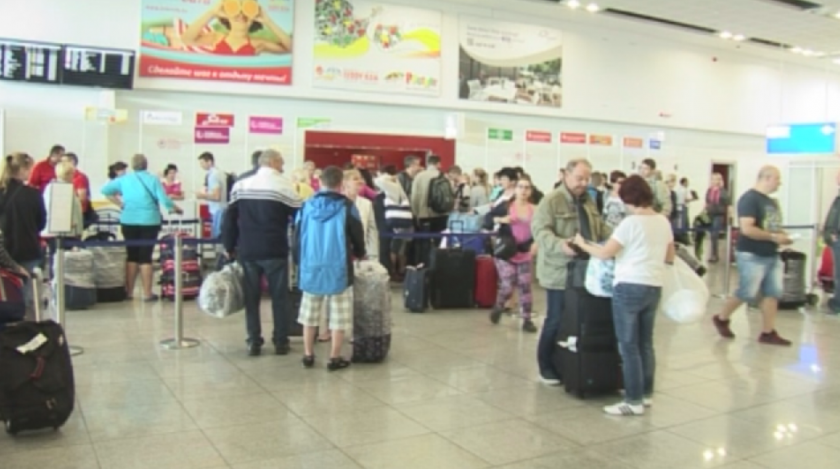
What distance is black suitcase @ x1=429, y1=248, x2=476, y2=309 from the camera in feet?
26.5

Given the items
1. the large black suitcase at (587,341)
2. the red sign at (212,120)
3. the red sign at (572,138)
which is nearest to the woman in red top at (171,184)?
the red sign at (212,120)

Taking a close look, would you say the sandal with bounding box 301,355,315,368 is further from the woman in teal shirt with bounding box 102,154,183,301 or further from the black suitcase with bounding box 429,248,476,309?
the woman in teal shirt with bounding box 102,154,183,301

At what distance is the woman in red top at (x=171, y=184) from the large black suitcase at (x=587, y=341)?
8346 millimetres

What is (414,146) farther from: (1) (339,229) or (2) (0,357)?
(2) (0,357)

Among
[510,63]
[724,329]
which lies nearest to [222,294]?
[724,329]

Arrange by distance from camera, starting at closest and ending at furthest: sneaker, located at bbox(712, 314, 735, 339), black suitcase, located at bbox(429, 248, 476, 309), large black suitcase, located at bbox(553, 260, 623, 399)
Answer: large black suitcase, located at bbox(553, 260, 623, 399) → sneaker, located at bbox(712, 314, 735, 339) → black suitcase, located at bbox(429, 248, 476, 309)

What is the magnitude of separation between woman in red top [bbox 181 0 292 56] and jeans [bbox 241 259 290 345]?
24.4ft

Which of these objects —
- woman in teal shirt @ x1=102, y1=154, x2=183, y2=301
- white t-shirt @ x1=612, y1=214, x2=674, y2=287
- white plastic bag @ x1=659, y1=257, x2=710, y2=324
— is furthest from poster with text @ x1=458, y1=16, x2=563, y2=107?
white t-shirt @ x1=612, y1=214, x2=674, y2=287

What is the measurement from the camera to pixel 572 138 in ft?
53.0

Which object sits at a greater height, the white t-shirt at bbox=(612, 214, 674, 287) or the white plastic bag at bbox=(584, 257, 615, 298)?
the white t-shirt at bbox=(612, 214, 674, 287)

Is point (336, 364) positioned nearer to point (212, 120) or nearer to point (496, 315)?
point (496, 315)

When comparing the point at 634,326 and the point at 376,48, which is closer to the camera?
the point at 634,326

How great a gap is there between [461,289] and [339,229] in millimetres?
3154

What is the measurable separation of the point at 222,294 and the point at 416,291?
8.59 feet
